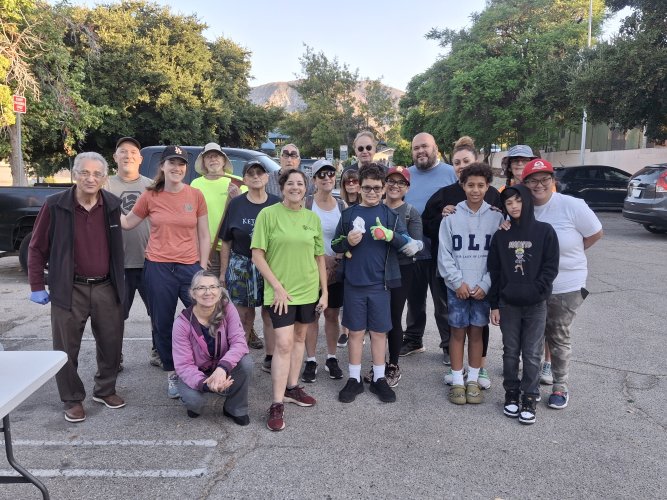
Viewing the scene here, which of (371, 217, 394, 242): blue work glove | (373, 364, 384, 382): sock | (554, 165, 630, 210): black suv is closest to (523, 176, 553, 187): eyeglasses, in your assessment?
(371, 217, 394, 242): blue work glove

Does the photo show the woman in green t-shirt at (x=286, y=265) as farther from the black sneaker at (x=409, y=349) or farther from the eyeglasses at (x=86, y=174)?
the black sneaker at (x=409, y=349)

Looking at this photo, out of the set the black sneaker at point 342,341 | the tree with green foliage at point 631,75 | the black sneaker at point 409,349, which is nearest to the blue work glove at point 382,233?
the black sneaker at point 409,349

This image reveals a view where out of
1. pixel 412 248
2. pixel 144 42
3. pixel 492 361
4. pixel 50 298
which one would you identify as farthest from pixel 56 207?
pixel 144 42

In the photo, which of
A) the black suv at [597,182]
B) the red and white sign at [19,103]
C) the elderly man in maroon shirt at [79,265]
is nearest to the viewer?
the elderly man in maroon shirt at [79,265]

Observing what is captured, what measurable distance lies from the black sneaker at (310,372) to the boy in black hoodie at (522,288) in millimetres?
1548

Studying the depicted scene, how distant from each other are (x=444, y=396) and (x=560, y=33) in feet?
84.9

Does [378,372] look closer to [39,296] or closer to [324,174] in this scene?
[324,174]

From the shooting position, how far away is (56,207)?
364 cm

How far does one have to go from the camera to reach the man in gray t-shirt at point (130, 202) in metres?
4.47

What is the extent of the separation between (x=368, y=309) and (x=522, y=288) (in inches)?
43.9

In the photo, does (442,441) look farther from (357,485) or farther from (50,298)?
(50,298)

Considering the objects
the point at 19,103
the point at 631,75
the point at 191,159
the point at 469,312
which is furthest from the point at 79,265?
the point at 631,75

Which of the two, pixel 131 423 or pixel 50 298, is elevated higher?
pixel 50 298

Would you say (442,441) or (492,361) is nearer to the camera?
(442,441)
